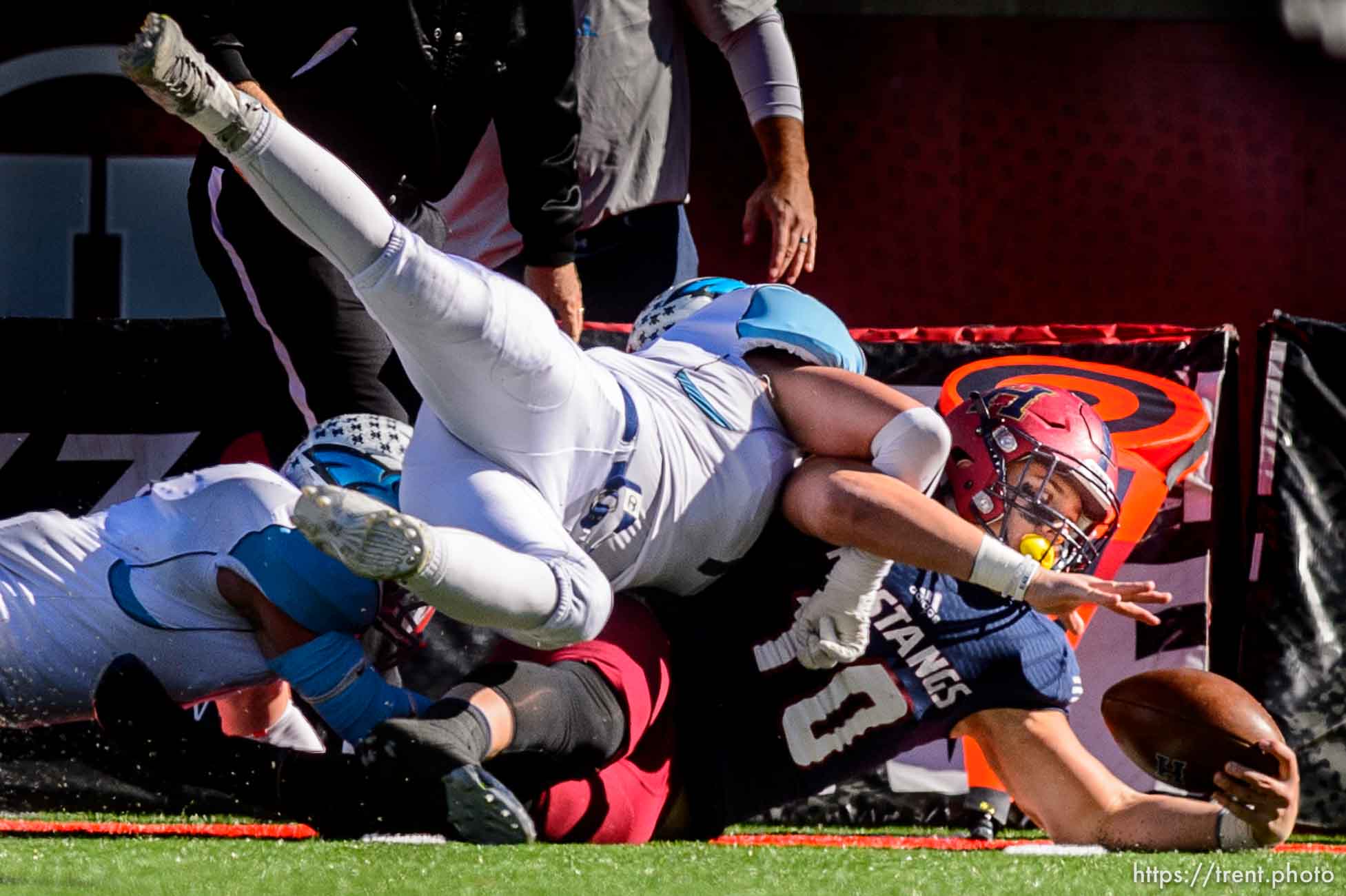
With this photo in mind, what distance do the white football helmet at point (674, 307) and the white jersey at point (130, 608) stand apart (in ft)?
2.58

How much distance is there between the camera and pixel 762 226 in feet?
16.6

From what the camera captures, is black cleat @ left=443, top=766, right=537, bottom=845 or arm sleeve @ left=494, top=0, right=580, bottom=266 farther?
arm sleeve @ left=494, top=0, right=580, bottom=266

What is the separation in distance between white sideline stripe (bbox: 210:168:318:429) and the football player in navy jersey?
589 millimetres

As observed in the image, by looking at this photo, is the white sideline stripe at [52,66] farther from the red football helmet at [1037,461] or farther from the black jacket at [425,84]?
the red football helmet at [1037,461]

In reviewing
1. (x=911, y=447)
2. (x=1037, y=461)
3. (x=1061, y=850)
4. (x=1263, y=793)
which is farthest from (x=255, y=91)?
(x=1263, y=793)

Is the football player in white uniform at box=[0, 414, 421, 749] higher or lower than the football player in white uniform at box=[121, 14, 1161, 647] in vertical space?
lower

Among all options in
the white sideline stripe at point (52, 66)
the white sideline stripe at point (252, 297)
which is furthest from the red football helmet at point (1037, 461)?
the white sideline stripe at point (52, 66)

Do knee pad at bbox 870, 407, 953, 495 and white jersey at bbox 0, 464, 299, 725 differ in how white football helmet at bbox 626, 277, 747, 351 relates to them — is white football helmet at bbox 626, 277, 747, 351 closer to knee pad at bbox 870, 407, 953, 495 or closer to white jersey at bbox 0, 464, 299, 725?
knee pad at bbox 870, 407, 953, 495

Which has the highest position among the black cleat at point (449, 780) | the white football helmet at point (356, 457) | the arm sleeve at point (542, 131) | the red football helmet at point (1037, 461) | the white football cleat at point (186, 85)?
the white football cleat at point (186, 85)

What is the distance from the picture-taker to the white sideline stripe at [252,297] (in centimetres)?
318

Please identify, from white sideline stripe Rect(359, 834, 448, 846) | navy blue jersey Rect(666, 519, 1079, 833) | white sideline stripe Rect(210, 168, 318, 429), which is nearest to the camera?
white sideline stripe Rect(359, 834, 448, 846)

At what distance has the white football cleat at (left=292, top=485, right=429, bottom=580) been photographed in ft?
7.50

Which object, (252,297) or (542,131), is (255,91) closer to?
(252,297)

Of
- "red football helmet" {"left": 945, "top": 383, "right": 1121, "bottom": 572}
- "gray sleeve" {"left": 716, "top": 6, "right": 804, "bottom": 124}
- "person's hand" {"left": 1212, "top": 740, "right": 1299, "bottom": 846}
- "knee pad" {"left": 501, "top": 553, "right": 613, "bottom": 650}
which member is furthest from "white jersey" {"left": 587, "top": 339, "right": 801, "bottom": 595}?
"gray sleeve" {"left": 716, "top": 6, "right": 804, "bottom": 124}
